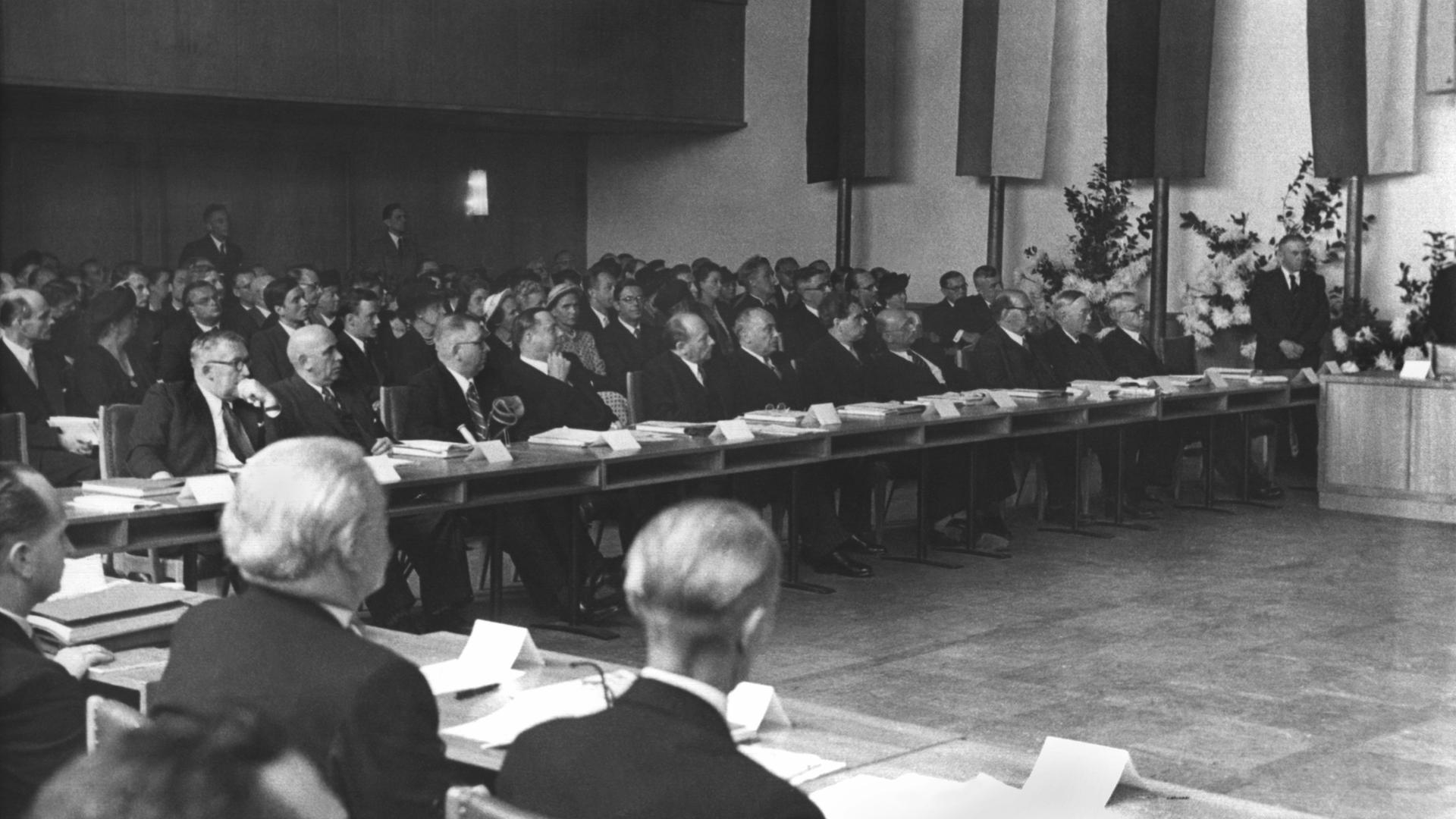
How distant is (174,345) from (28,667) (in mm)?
7198

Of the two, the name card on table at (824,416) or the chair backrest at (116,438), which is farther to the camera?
the name card on table at (824,416)

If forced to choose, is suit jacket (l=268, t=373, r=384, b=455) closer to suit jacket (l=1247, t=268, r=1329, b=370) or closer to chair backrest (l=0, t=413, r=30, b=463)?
chair backrest (l=0, t=413, r=30, b=463)

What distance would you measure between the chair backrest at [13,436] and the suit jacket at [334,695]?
4.08 metres

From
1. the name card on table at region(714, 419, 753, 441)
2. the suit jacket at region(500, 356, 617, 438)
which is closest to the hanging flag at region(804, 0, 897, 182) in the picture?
the suit jacket at region(500, 356, 617, 438)

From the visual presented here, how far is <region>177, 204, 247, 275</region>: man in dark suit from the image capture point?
43.3 ft

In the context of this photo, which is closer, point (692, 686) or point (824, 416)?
point (692, 686)

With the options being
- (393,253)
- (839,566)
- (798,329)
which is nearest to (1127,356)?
(798,329)

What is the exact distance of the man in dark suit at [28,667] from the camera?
239 cm

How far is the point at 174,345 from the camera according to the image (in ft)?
30.7

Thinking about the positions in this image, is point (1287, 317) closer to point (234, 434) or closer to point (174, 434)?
point (234, 434)

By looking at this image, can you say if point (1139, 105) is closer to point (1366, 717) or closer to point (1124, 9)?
point (1124, 9)

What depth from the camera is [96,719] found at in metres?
2.27

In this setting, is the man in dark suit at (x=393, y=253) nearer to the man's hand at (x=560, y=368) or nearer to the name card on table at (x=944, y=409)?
the man's hand at (x=560, y=368)

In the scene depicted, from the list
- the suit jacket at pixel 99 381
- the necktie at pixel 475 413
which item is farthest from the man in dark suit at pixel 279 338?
the necktie at pixel 475 413
